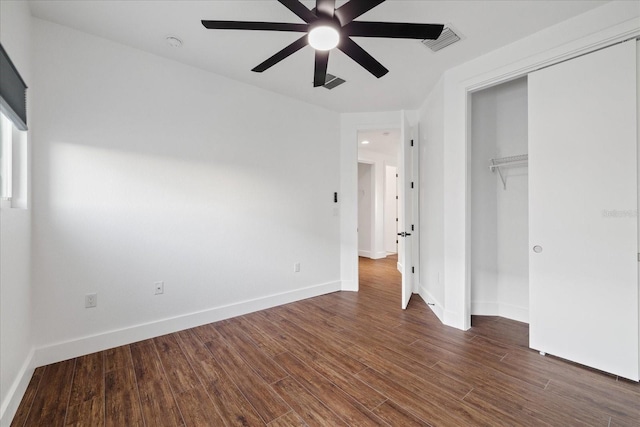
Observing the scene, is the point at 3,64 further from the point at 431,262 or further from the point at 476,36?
the point at 431,262

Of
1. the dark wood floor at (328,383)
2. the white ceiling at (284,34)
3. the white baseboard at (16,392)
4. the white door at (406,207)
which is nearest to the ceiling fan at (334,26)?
the white ceiling at (284,34)

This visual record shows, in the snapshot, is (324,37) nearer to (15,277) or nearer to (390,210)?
(15,277)

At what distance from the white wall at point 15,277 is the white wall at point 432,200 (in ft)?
11.1

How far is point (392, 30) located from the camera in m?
1.54

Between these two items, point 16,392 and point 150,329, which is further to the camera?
point 150,329

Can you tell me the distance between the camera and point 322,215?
151 inches

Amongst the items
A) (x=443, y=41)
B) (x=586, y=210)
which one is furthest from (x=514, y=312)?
(x=443, y=41)

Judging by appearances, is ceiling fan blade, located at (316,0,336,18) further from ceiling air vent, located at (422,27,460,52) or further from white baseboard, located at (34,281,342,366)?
white baseboard, located at (34,281,342,366)

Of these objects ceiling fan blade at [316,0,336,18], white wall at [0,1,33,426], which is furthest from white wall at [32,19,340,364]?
ceiling fan blade at [316,0,336,18]

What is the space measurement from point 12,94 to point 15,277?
1.09 m

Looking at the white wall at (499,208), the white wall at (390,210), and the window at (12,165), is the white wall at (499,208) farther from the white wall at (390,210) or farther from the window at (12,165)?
the window at (12,165)

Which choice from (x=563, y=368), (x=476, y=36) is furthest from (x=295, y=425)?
(x=476, y=36)

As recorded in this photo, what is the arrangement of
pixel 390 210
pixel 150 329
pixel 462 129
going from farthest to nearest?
pixel 390 210, pixel 462 129, pixel 150 329

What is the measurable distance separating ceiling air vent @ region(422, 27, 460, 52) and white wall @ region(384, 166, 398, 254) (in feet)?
15.1
